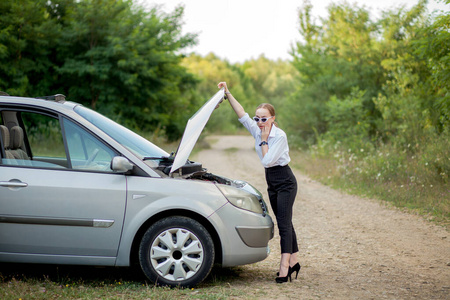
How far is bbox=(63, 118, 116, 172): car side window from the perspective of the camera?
502 centimetres

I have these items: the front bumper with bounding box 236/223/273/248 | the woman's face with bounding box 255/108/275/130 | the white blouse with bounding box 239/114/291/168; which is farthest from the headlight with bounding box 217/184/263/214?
the woman's face with bounding box 255/108/275/130

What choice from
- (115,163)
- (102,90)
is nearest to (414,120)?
(115,163)

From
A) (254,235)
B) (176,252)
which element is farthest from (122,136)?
(254,235)

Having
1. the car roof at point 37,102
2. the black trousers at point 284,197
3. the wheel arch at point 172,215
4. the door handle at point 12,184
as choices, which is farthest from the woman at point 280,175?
the door handle at point 12,184

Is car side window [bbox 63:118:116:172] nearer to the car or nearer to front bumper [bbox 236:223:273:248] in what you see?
the car

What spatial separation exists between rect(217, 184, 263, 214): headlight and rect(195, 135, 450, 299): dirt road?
2.71ft

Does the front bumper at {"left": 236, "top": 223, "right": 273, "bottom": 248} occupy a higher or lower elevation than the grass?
higher

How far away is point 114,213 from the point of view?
480 centimetres

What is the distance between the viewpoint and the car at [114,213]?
477cm

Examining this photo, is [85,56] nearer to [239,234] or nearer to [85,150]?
[85,150]

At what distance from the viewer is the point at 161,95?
28219 millimetres

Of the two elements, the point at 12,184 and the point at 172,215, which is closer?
the point at 12,184

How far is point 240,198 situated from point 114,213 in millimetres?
1233

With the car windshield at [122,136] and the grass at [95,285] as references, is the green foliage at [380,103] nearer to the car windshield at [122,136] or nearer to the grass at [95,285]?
the grass at [95,285]
